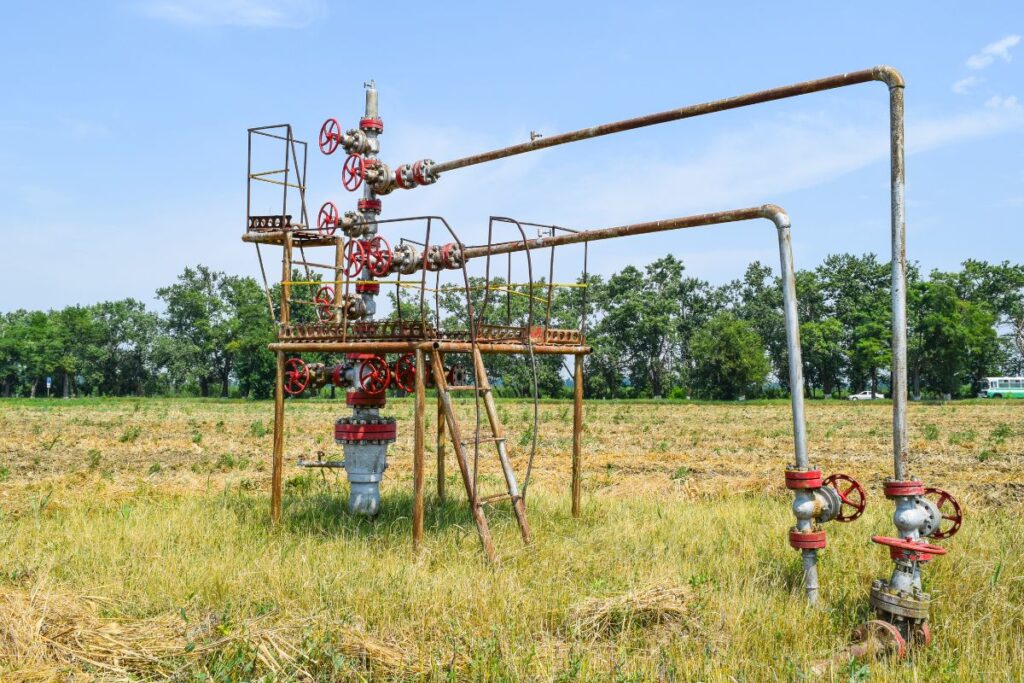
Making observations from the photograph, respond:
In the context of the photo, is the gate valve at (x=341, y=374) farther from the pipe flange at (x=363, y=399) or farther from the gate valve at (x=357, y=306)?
the gate valve at (x=357, y=306)

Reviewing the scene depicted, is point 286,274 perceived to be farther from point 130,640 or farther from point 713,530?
point 713,530

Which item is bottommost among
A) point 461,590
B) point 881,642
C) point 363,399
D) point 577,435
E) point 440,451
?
point 881,642

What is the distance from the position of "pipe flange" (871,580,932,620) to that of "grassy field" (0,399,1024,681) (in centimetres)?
25

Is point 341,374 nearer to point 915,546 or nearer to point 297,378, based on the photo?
point 297,378

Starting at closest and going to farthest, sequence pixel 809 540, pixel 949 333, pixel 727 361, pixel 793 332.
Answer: pixel 809 540
pixel 793 332
pixel 949 333
pixel 727 361

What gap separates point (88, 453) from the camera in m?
19.2

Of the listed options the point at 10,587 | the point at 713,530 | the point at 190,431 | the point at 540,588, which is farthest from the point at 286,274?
the point at 190,431

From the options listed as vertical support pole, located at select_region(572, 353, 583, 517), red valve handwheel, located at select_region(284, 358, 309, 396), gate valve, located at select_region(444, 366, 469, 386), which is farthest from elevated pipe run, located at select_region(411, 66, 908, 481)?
red valve handwheel, located at select_region(284, 358, 309, 396)

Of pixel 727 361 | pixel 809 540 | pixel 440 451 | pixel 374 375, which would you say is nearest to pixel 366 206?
pixel 374 375

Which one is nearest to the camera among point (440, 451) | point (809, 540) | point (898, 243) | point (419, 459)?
point (898, 243)

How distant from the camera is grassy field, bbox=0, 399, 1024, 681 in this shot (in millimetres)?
5055

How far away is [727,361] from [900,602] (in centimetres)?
6617

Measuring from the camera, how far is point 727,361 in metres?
69.7

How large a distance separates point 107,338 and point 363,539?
97541mm
